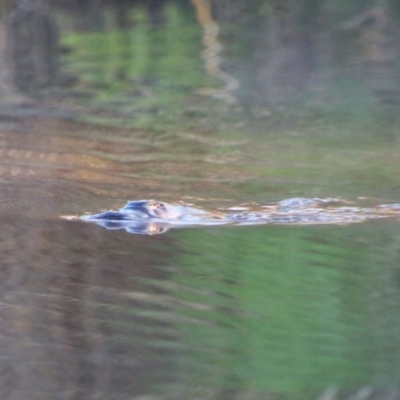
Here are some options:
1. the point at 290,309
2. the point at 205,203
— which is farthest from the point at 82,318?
the point at 205,203

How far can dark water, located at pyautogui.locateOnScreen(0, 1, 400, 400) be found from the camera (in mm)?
2361

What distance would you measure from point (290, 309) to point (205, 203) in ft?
6.68

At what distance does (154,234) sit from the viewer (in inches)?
156

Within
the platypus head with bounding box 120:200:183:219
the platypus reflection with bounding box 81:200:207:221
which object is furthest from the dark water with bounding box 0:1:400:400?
the platypus head with bounding box 120:200:183:219

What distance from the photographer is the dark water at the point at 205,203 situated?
2361 mm

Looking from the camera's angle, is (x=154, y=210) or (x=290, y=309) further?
(x=154, y=210)

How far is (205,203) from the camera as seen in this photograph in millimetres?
4883

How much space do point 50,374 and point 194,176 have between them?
3.46m

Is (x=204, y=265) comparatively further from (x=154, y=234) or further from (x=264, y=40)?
(x=264, y=40)

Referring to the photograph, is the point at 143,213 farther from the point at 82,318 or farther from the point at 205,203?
the point at 82,318

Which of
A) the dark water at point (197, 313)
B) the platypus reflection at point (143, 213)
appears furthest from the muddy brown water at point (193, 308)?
the platypus reflection at point (143, 213)

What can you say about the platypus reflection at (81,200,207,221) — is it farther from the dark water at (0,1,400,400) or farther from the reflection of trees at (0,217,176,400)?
Answer: the reflection of trees at (0,217,176,400)

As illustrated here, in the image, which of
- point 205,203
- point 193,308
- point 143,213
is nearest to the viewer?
point 193,308

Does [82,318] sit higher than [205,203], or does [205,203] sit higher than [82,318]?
[82,318]
